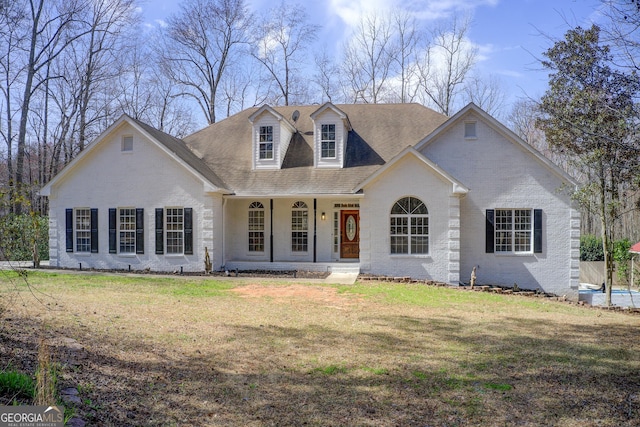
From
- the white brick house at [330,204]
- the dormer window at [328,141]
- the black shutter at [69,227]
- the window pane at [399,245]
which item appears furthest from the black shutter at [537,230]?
the black shutter at [69,227]

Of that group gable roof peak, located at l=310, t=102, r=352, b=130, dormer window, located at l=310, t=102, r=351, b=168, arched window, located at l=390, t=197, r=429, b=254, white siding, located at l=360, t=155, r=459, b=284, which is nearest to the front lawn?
white siding, located at l=360, t=155, r=459, b=284

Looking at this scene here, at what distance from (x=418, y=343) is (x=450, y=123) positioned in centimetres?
1074

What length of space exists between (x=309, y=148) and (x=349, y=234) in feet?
13.9

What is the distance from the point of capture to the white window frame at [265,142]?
18.6 m

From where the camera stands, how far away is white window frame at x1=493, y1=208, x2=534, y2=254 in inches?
637

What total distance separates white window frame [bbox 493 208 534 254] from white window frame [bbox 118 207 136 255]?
13726 millimetres

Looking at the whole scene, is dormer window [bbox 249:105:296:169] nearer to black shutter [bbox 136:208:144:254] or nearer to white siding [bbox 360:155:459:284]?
white siding [bbox 360:155:459:284]

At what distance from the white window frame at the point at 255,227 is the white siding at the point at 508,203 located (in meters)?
7.54

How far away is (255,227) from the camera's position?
18.6 metres

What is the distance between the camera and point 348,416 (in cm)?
473

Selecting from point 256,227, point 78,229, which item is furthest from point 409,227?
point 78,229

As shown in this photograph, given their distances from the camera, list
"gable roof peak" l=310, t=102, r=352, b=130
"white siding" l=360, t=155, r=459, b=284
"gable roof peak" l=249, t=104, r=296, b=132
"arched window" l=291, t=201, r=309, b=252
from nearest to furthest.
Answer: "white siding" l=360, t=155, r=459, b=284 → "gable roof peak" l=310, t=102, r=352, b=130 → "gable roof peak" l=249, t=104, r=296, b=132 → "arched window" l=291, t=201, r=309, b=252

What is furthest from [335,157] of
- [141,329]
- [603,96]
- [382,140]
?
[141,329]

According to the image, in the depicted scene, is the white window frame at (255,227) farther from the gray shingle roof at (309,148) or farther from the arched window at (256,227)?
the gray shingle roof at (309,148)
